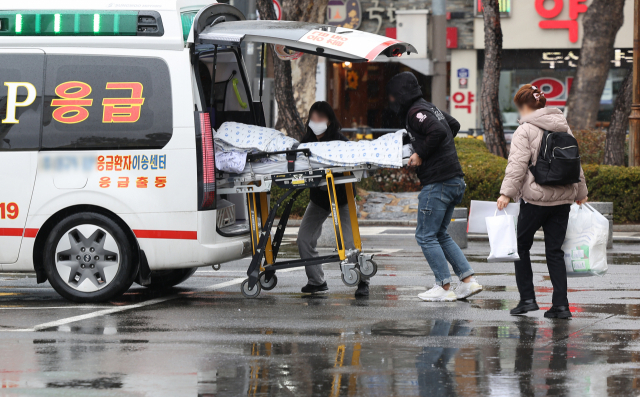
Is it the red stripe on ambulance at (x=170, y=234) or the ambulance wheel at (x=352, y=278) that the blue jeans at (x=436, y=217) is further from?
the red stripe on ambulance at (x=170, y=234)

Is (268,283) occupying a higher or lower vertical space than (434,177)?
lower

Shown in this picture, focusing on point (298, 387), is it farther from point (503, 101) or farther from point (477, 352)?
point (503, 101)

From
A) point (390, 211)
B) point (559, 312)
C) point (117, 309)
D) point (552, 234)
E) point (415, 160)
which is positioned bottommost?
point (390, 211)

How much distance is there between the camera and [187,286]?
1009cm

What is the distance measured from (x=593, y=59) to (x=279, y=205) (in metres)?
17.3

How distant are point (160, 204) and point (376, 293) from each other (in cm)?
223

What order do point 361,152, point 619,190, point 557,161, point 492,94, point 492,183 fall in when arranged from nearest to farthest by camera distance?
point 557,161 < point 361,152 < point 619,190 < point 492,183 < point 492,94

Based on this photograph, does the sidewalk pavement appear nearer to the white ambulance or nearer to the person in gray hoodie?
the white ambulance

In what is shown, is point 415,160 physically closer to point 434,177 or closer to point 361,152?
point 434,177

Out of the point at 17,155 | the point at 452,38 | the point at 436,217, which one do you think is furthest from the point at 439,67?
the point at 17,155

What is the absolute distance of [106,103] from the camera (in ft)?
27.6

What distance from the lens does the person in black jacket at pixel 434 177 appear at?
8352 millimetres

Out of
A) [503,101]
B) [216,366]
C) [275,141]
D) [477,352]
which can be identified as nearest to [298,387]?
[216,366]

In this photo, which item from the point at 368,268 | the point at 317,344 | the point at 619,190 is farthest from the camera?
the point at 619,190
